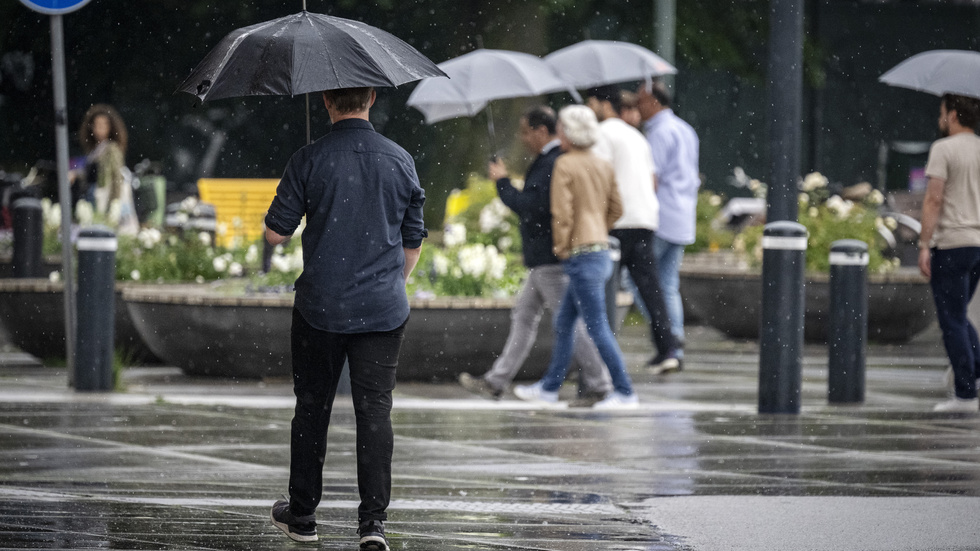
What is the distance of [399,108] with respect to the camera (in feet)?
86.4

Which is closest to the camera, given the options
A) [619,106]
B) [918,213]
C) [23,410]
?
[23,410]

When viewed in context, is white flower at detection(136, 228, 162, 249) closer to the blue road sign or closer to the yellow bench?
the blue road sign

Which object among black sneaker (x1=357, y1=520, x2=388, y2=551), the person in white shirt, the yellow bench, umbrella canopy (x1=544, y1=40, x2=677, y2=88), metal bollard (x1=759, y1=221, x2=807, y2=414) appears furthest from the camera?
the yellow bench

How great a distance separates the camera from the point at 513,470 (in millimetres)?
7977

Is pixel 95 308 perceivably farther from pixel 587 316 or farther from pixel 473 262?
pixel 587 316

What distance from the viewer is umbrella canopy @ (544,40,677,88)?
46.2ft

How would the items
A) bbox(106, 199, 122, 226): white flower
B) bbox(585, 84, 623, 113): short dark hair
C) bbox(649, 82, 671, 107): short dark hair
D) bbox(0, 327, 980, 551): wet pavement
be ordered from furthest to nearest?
bbox(106, 199, 122, 226): white flower → bbox(649, 82, 671, 107): short dark hair → bbox(585, 84, 623, 113): short dark hair → bbox(0, 327, 980, 551): wet pavement

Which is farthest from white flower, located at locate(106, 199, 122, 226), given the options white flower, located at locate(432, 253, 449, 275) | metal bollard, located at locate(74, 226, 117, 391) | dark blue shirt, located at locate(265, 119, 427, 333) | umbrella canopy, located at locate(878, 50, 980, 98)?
dark blue shirt, located at locate(265, 119, 427, 333)

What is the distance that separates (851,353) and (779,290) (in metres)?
0.88

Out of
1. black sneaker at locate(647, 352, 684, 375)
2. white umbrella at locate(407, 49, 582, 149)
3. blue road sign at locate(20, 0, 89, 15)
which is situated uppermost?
blue road sign at locate(20, 0, 89, 15)

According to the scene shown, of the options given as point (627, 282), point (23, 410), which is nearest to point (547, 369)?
point (627, 282)

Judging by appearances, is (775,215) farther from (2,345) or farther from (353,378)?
(2,345)

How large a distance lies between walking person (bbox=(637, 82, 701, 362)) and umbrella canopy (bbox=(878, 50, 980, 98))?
215 cm

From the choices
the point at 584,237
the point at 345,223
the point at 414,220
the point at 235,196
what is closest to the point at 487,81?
the point at 584,237
